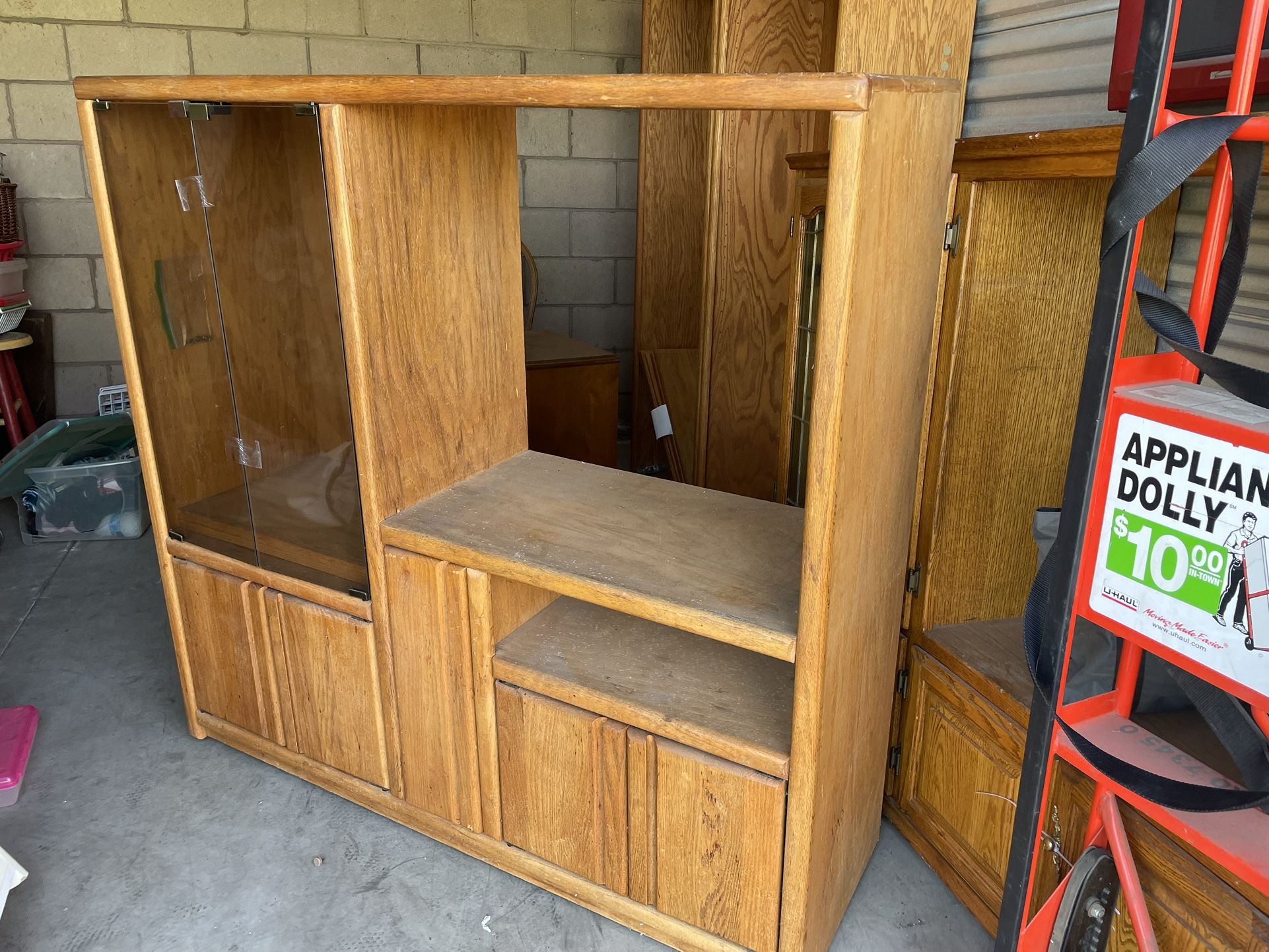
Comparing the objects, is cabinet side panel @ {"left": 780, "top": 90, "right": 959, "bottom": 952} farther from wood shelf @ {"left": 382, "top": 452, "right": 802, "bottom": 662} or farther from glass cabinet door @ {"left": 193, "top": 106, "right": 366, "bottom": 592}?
glass cabinet door @ {"left": 193, "top": 106, "right": 366, "bottom": 592}

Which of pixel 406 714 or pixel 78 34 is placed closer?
pixel 406 714

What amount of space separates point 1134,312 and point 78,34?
152 inches

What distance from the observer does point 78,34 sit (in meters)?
3.60

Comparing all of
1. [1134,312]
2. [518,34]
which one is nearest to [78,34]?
[518,34]

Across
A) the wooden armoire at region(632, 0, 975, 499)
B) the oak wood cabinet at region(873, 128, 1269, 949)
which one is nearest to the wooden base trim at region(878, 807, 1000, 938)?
the oak wood cabinet at region(873, 128, 1269, 949)

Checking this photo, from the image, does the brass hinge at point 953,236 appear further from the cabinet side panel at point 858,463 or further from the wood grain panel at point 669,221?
the wood grain panel at point 669,221

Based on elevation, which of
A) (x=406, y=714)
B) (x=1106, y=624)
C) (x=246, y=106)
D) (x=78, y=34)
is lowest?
(x=406, y=714)

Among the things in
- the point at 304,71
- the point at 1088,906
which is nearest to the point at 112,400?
the point at 304,71

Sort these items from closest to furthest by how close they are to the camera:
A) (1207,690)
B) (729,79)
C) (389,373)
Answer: (1207,690)
(729,79)
(389,373)

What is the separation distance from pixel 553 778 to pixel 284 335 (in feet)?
3.02

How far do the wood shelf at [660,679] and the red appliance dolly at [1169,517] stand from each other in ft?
1.38

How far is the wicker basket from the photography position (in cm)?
330

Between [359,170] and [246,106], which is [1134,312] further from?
[246,106]

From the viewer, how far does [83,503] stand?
3.35 metres
